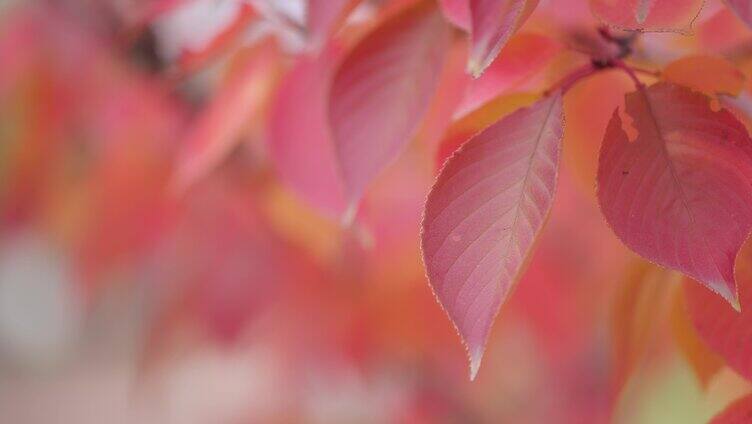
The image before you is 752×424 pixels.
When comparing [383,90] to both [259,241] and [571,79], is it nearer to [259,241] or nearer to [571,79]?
[571,79]

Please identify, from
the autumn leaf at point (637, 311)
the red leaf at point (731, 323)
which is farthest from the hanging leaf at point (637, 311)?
the red leaf at point (731, 323)

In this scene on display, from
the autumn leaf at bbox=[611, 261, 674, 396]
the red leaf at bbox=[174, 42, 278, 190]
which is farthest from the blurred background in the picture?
the autumn leaf at bbox=[611, 261, 674, 396]

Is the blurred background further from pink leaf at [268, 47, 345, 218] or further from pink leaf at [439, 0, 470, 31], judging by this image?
pink leaf at [439, 0, 470, 31]

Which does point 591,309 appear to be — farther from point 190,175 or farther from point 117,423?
point 117,423

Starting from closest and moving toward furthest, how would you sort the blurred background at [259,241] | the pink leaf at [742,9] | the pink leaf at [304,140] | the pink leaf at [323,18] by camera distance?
the pink leaf at [742,9], the pink leaf at [323,18], the pink leaf at [304,140], the blurred background at [259,241]

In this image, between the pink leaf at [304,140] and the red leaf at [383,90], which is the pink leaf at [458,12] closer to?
the red leaf at [383,90]

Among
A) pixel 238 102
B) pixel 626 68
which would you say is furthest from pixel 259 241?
pixel 626 68
